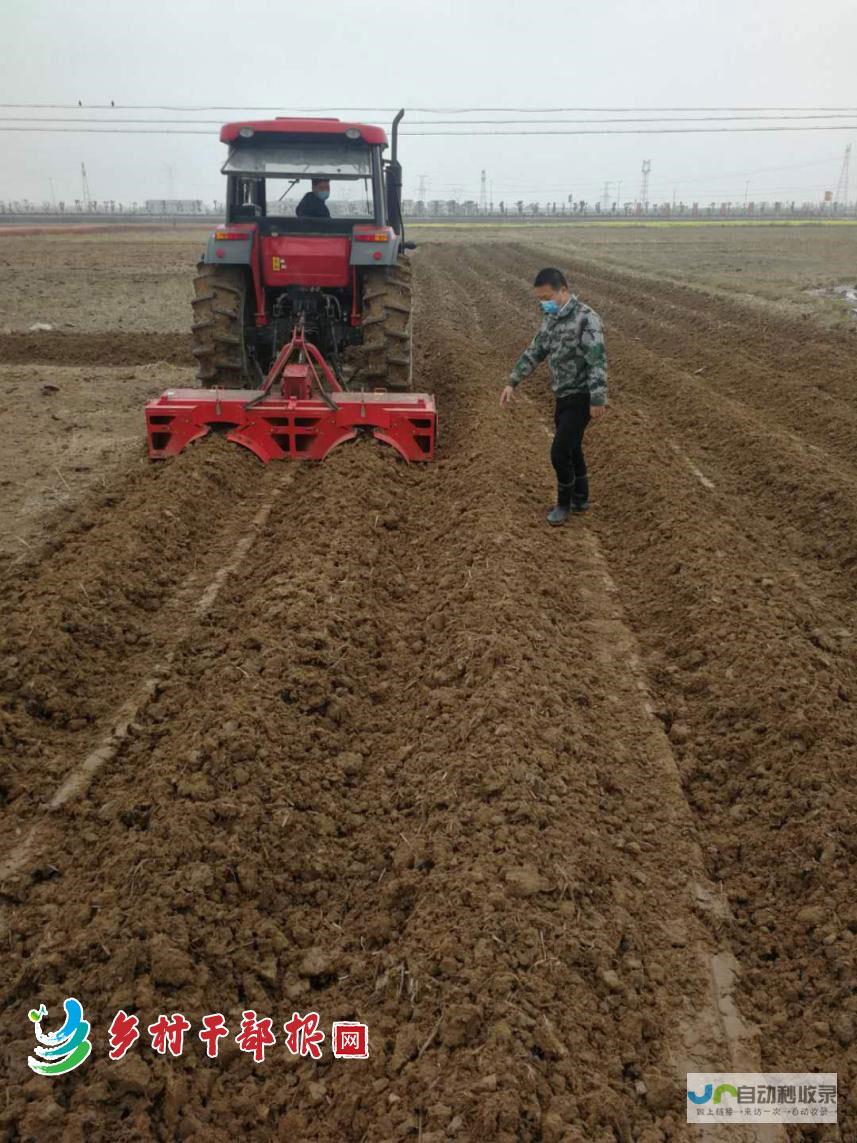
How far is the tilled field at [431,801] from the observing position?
7.99 ft

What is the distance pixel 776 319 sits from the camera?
1427 centimetres

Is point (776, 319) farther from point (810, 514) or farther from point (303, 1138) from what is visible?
point (303, 1138)

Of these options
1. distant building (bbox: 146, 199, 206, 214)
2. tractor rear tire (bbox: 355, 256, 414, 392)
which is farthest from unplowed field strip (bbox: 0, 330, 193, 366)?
distant building (bbox: 146, 199, 206, 214)

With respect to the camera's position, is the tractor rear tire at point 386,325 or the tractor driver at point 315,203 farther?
the tractor driver at point 315,203

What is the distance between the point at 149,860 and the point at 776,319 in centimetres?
1388

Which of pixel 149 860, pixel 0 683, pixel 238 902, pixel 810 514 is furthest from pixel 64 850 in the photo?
pixel 810 514

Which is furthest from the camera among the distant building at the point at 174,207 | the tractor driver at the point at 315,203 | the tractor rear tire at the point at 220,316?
the distant building at the point at 174,207

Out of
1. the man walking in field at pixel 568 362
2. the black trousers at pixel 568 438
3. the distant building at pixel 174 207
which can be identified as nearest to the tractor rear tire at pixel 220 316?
the man walking in field at pixel 568 362

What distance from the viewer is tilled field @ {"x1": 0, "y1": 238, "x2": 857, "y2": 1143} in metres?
2.44

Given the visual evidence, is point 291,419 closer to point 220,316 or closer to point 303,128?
point 220,316

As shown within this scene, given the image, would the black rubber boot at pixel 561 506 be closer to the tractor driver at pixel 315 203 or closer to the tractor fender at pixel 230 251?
the tractor fender at pixel 230 251

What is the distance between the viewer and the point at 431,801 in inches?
135

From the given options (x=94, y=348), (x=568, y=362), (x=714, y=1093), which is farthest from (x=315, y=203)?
(x=714, y=1093)

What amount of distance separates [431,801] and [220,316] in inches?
229
